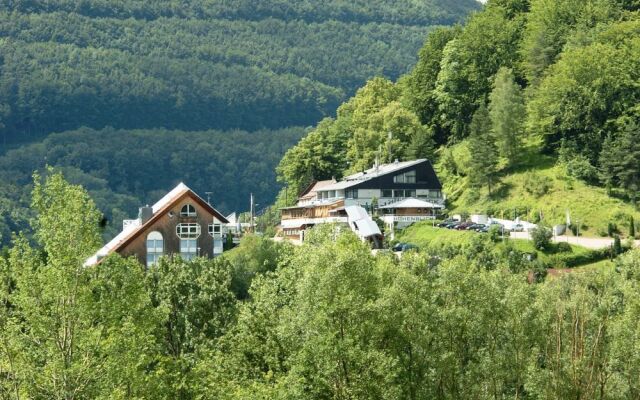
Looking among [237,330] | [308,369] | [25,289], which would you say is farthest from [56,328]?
[237,330]

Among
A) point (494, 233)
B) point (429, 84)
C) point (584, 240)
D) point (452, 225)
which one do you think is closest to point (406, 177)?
point (452, 225)

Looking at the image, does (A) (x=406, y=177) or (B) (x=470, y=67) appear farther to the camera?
(B) (x=470, y=67)

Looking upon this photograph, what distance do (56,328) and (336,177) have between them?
108 m

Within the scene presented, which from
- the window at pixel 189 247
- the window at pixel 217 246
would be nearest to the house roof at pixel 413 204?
the window at pixel 217 246

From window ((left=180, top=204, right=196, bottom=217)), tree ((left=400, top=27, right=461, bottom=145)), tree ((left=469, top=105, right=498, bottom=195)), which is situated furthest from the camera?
tree ((left=400, top=27, right=461, bottom=145))

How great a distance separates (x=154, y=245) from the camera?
4141 inches

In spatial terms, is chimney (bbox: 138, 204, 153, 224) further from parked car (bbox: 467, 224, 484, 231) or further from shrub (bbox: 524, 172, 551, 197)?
shrub (bbox: 524, 172, 551, 197)

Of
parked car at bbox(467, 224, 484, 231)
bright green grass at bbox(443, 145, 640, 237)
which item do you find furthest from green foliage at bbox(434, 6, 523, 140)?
parked car at bbox(467, 224, 484, 231)

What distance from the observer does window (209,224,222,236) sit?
10838 centimetres

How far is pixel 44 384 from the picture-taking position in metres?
45.5

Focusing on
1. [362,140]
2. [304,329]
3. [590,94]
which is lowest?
[304,329]

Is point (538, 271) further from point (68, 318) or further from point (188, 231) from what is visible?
point (68, 318)

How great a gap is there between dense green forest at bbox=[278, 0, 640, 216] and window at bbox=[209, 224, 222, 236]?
24683 millimetres

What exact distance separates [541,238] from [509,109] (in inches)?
1017
